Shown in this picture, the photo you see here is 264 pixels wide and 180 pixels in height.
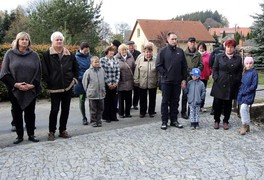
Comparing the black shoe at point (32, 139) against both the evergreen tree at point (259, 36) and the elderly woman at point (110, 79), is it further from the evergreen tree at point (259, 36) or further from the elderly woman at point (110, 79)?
the evergreen tree at point (259, 36)

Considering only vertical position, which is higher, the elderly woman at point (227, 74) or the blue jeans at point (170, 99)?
the elderly woman at point (227, 74)

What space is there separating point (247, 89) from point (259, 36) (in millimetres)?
16763

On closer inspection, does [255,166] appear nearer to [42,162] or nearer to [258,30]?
[42,162]

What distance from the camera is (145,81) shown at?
832 centimetres

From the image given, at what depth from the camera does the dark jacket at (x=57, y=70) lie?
20.6 feet

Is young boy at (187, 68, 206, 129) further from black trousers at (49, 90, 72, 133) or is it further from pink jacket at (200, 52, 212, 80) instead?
black trousers at (49, 90, 72, 133)

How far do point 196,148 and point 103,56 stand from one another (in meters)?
3.22

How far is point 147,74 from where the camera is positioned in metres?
8.27

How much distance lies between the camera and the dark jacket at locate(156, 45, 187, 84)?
7191 mm

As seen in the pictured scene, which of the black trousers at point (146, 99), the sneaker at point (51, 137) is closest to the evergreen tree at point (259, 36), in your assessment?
the black trousers at point (146, 99)

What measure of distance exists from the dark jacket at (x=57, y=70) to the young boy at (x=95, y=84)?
3.46ft

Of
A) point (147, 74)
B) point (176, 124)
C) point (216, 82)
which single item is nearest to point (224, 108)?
point (216, 82)

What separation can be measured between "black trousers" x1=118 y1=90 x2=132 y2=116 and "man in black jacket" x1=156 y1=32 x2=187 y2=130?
140 cm

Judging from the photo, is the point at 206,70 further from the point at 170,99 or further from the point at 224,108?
the point at 170,99
